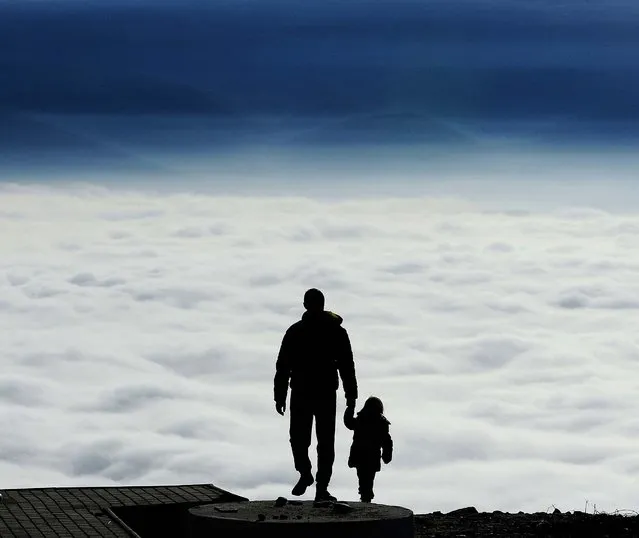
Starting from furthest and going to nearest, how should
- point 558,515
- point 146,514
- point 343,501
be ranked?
point 558,515
point 146,514
point 343,501

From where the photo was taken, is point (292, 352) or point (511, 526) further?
point (511, 526)

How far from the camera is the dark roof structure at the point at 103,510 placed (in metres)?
15.6

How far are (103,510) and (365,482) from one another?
2.87m

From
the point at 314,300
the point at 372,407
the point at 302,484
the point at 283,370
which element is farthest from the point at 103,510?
the point at 314,300

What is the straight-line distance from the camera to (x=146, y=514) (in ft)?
56.7

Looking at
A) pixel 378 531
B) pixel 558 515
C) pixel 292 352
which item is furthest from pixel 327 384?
pixel 558 515

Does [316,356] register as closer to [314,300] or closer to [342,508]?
[314,300]

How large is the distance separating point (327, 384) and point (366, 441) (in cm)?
119

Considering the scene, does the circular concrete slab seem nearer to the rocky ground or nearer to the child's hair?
the child's hair

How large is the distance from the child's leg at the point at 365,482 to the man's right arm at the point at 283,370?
63.5 inches

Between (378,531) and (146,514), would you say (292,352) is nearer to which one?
(378,531)

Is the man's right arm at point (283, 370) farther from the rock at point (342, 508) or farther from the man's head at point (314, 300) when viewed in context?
the rock at point (342, 508)

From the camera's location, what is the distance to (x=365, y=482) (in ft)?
53.5

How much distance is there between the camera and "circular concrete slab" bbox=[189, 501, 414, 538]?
44.7ft
